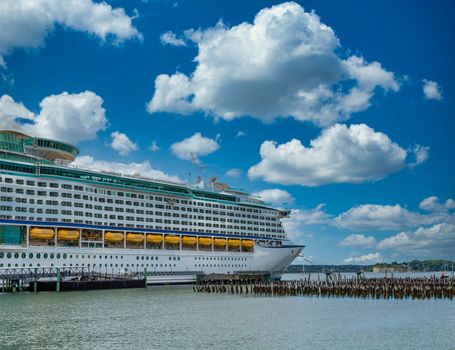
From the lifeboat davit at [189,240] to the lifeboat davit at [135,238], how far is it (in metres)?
9.81

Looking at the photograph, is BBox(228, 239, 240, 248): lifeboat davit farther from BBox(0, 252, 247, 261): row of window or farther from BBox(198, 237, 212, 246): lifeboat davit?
BBox(198, 237, 212, 246): lifeboat davit

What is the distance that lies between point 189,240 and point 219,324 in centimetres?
5614

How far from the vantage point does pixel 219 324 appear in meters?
43.8

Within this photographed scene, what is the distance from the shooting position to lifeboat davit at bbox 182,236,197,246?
99312 millimetres

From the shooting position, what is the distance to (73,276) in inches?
3100

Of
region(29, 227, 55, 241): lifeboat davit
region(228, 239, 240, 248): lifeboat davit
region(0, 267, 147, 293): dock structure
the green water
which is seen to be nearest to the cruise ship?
region(29, 227, 55, 241): lifeboat davit

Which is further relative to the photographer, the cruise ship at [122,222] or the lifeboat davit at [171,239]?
the lifeboat davit at [171,239]

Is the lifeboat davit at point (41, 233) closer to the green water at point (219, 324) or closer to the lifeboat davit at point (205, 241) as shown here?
the green water at point (219, 324)

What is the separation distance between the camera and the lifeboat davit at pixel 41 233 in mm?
75688

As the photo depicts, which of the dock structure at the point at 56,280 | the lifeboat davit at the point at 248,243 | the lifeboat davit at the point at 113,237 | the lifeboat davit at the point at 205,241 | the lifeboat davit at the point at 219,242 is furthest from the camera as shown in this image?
the lifeboat davit at the point at 248,243

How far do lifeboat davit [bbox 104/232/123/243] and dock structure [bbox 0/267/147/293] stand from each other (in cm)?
632

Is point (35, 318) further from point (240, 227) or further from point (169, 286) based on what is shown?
point (240, 227)

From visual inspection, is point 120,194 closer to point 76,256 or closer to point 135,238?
point 135,238

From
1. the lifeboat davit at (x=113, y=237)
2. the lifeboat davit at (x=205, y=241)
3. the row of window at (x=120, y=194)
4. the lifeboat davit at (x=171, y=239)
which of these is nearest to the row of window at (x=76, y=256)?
the lifeboat davit at (x=113, y=237)
